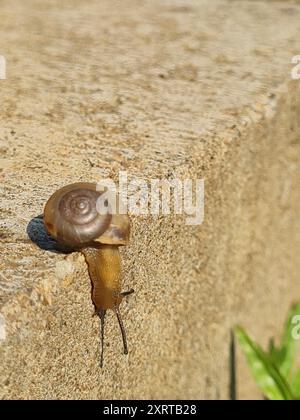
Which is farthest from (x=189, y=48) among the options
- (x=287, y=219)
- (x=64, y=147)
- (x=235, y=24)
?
(x=64, y=147)

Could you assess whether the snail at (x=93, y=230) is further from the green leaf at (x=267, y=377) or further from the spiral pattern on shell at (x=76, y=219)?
the green leaf at (x=267, y=377)

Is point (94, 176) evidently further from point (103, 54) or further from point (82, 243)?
point (103, 54)

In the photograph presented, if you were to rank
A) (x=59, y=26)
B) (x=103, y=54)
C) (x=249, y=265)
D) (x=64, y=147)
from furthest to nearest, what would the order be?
(x=59, y=26), (x=103, y=54), (x=249, y=265), (x=64, y=147)

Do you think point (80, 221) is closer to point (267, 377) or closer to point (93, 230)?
point (93, 230)

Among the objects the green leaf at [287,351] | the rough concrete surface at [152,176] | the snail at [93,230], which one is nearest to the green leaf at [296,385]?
the green leaf at [287,351]

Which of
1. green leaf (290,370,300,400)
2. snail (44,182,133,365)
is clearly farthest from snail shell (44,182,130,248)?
green leaf (290,370,300,400)

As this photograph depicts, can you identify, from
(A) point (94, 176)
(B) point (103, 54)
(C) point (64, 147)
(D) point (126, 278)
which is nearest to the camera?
(D) point (126, 278)
